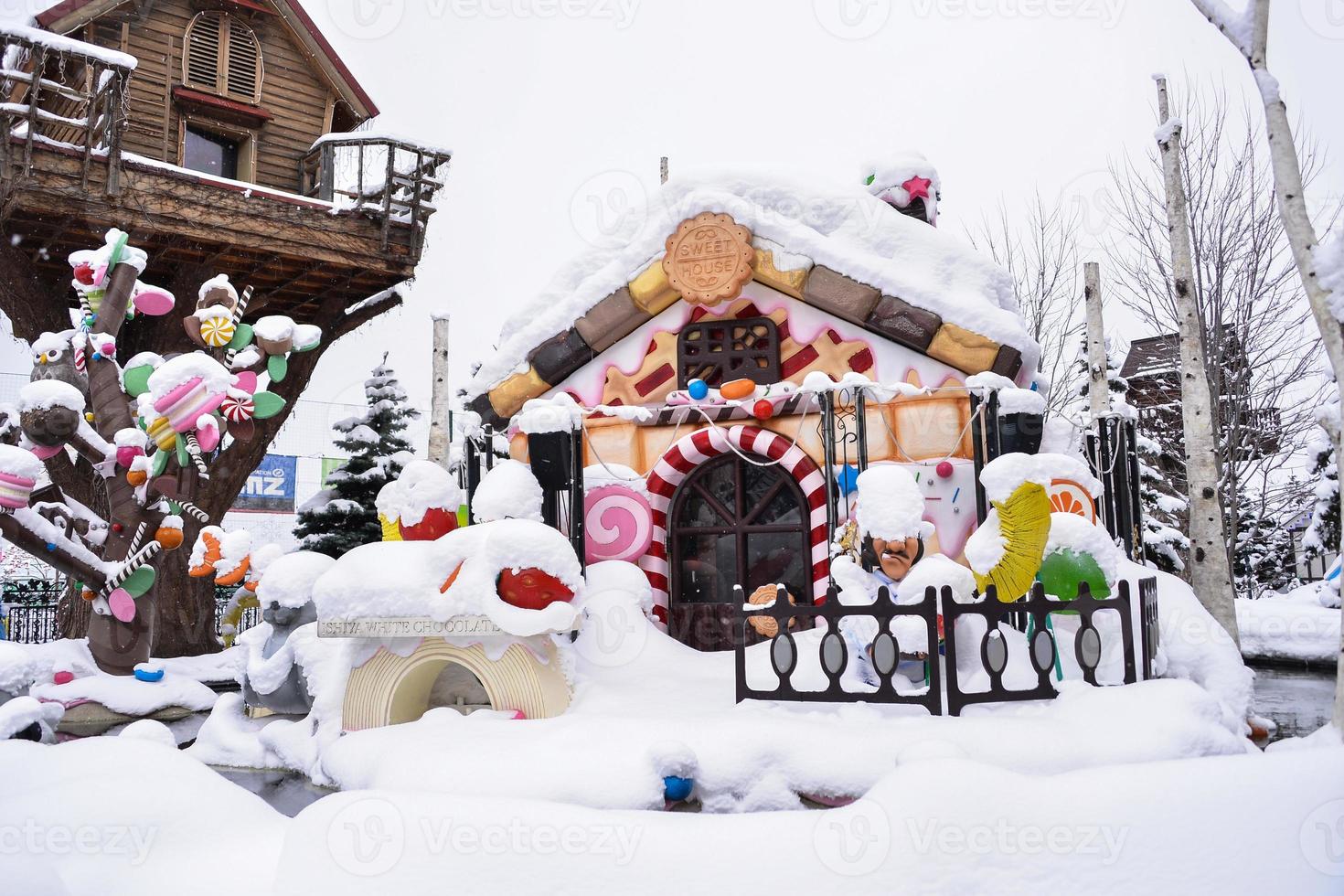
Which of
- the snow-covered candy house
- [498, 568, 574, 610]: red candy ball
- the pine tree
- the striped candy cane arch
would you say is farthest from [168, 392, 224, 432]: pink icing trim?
the pine tree

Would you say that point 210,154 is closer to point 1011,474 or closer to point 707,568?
point 707,568

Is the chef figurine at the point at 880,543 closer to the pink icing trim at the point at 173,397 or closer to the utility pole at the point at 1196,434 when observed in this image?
the pink icing trim at the point at 173,397

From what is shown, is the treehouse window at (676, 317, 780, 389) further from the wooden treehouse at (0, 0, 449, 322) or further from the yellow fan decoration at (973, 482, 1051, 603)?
the wooden treehouse at (0, 0, 449, 322)

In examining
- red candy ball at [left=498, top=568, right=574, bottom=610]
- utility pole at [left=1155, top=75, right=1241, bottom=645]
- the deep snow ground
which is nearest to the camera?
the deep snow ground

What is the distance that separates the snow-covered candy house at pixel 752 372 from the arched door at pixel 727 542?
17 millimetres

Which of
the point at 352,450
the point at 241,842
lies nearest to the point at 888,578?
the point at 241,842

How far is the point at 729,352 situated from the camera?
353 inches

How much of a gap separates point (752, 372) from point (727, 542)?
1.59 meters

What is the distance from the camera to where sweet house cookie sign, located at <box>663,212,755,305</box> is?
845 centimetres

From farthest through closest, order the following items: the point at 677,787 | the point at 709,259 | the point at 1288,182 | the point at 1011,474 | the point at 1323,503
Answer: the point at 1323,503, the point at 709,259, the point at 1011,474, the point at 1288,182, the point at 677,787

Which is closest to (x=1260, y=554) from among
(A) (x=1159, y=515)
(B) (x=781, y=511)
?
(A) (x=1159, y=515)

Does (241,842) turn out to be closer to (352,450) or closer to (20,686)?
(20,686)

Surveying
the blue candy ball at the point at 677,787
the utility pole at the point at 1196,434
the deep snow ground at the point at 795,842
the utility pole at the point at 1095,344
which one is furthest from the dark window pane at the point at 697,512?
the utility pole at the point at 1095,344

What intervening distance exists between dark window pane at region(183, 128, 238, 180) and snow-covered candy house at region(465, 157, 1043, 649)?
979 cm
